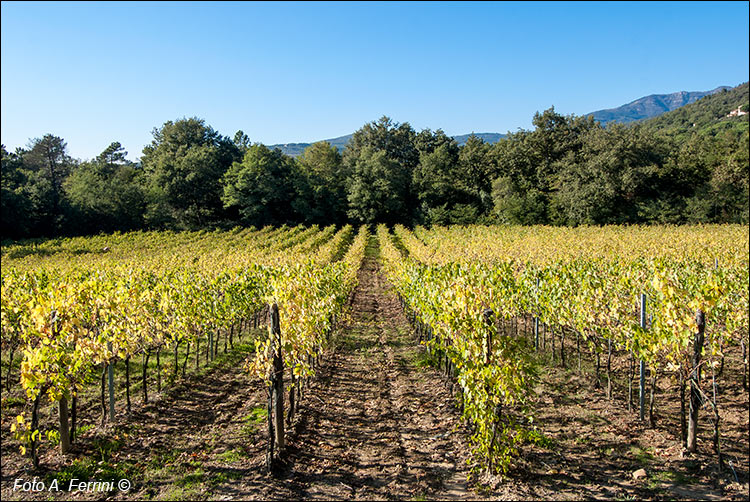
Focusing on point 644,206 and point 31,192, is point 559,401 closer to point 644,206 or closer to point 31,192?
point 644,206

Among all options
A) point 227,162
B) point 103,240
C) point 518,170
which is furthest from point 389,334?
point 227,162

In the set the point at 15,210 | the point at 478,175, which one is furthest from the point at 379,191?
the point at 15,210

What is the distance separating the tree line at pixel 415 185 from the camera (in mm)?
39156

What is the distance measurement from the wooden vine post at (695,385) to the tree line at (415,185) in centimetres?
3816

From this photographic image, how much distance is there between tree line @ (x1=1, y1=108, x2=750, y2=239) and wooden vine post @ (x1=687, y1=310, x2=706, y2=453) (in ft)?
125

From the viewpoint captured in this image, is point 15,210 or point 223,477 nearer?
point 223,477

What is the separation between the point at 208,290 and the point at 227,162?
52.6 m

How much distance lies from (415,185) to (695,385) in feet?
165

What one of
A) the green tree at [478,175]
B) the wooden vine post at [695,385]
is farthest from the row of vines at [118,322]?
the green tree at [478,175]

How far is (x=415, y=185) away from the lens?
54.3 meters

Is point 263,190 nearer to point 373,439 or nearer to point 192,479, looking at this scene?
point 373,439

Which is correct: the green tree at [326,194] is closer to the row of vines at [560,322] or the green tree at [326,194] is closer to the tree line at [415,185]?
the tree line at [415,185]

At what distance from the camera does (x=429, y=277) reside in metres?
9.19

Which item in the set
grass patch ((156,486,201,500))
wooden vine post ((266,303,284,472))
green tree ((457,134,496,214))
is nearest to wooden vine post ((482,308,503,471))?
wooden vine post ((266,303,284,472))
